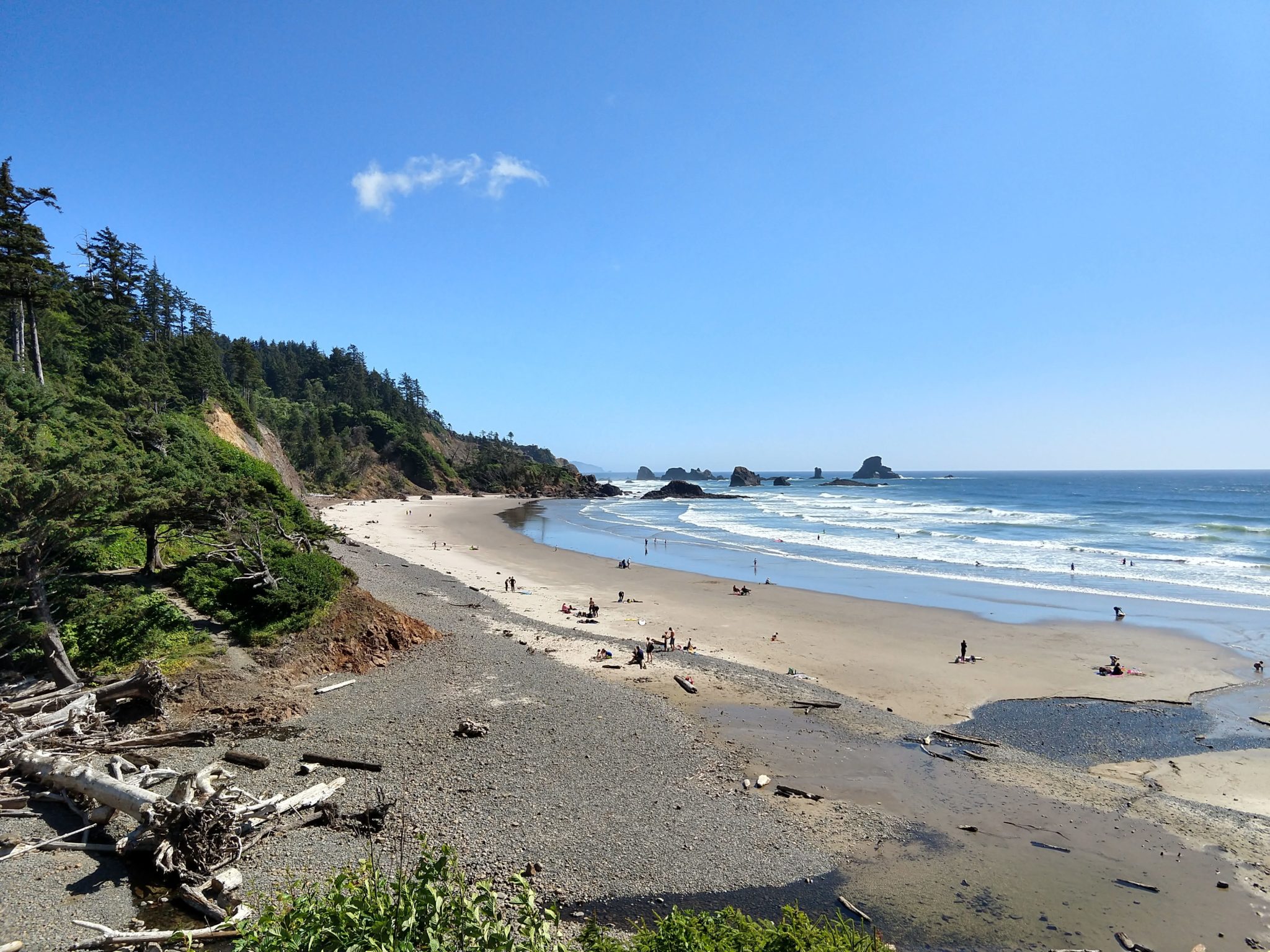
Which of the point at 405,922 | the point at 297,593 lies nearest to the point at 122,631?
the point at 297,593

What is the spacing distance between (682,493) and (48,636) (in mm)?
124070

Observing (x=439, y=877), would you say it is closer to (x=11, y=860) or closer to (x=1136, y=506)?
(x=11, y=860)

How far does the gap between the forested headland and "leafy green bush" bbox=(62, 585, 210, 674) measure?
1.3 inches

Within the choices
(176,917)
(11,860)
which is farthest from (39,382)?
(176,917)

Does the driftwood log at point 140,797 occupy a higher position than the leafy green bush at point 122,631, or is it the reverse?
the leafy green bush at point 122,631

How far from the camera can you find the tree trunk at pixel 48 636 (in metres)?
13.1

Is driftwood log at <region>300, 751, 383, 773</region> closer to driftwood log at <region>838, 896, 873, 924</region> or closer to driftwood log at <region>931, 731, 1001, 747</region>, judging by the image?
driftwood log at <region>838, 896, 873, 924</region>

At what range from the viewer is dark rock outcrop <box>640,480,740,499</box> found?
427ft

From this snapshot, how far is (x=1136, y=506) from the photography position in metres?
87.8

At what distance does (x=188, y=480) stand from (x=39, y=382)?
1322 centimetres

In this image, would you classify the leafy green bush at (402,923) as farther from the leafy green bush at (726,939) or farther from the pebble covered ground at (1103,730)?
the pebble covered ground at (1103,730)

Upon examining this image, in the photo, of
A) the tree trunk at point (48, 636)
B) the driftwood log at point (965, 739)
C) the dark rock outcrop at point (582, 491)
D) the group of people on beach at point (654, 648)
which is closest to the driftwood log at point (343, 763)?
the tree trunk at point (48, 636)

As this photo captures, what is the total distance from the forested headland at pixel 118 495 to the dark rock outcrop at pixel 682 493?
8899 cm

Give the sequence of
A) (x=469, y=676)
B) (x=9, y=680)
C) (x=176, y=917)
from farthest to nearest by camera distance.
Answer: (x=469, y=676) < (x=9, y=680) < (x=176, y=917)
